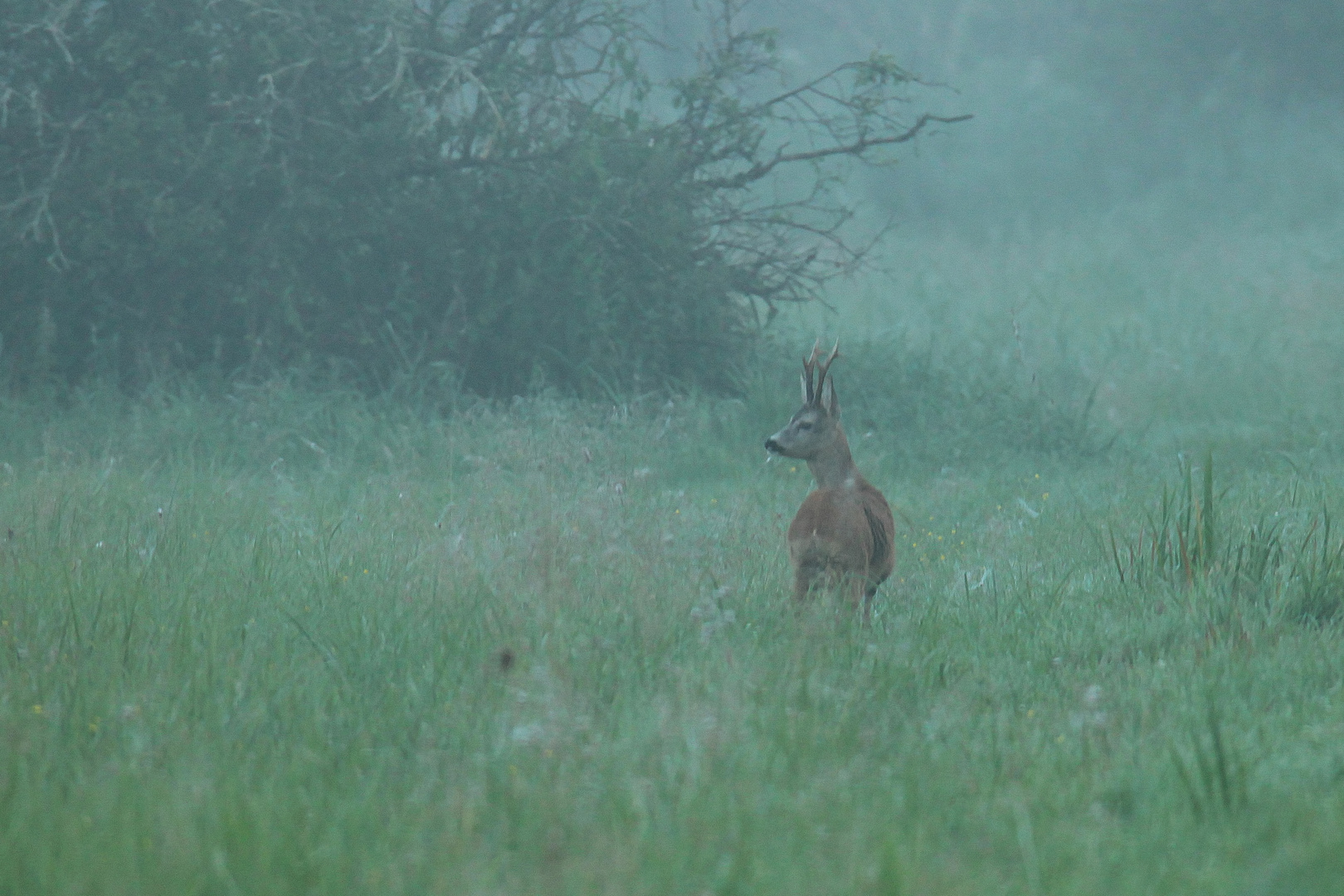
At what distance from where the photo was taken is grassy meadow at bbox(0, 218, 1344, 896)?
9.12ft

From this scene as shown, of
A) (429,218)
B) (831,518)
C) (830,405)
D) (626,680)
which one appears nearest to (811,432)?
(830,405)

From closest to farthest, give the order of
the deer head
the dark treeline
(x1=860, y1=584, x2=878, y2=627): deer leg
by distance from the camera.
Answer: (x1=860, y1=584, x2=878, y2=627): deer leg
the deer head
the dark treeline

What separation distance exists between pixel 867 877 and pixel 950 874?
0.17 meters

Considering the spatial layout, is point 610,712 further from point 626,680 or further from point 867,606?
point 867,606

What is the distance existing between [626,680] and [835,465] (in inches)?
69.4

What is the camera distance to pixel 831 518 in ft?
16.9

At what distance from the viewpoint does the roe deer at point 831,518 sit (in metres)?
5.09

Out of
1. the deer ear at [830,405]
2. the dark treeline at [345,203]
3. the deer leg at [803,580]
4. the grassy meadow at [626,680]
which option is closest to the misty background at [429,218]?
the dark treeline at [345,203]

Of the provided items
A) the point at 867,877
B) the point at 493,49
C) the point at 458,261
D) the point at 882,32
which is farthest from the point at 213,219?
the point at 882,32

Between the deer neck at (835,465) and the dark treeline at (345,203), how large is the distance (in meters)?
6.09

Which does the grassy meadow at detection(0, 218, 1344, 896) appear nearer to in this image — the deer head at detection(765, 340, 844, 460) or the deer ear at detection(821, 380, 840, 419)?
the deer head at detection(765, 340, 844, 460)

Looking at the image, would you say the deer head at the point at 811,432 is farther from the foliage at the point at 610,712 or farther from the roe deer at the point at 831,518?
the foliage at the point at 610,712

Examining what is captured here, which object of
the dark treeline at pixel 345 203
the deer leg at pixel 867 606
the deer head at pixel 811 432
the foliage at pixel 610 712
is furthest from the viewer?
the dark treeline at pixel 345 203

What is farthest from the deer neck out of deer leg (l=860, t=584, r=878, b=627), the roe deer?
deer leg (l=860, t=584, r=878, b=627)
